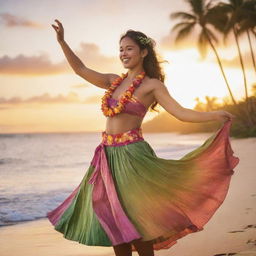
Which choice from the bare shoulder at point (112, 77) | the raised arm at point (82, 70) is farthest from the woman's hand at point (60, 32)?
the bare shoulder at point (112, 77)

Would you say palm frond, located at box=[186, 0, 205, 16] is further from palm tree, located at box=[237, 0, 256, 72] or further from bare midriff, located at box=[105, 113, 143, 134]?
bare midriff, located at box=[105, 113, 143, 134]

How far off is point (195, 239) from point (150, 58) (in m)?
2.31

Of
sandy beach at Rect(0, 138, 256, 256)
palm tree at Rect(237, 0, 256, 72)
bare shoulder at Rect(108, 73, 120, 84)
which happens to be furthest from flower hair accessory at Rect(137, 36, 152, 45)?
palm tree at Rect(237, 0, 256, 72)

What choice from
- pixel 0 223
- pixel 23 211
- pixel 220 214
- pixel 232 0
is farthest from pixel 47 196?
pixel 232 0

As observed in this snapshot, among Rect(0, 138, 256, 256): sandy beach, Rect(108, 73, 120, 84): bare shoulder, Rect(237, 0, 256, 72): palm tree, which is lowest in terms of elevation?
Rect(0, 138, 256, 256): sandy beach

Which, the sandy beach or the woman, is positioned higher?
the woman

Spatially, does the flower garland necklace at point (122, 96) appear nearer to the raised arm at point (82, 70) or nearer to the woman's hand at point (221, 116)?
the raised arm at point (82, 70)

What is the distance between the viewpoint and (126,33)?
3.38 m

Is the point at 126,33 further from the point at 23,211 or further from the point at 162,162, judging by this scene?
the point at 23,211

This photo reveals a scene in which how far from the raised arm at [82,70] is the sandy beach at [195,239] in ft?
5.83

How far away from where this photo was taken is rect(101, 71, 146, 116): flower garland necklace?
10.6 ft

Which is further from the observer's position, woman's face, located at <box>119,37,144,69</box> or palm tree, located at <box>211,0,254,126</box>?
palm tree, located at <box>211,0,254,126</box>

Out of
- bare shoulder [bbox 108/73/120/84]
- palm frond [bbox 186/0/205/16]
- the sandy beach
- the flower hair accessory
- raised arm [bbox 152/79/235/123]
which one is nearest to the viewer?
raised arm [bbox 152/79/235/123]

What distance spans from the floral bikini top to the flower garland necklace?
0.09ft
